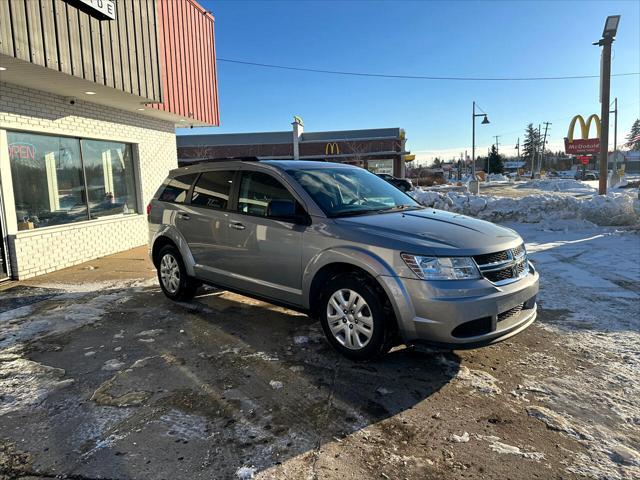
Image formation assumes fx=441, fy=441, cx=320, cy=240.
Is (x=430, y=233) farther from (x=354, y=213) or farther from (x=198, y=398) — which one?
(x=198, y=398)

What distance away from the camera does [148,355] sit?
14.1ft

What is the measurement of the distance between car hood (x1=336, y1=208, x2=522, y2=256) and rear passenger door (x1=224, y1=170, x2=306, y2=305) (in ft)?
2.14

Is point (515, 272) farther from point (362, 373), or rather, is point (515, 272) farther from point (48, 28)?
point (48, 28)

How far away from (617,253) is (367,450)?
818 centimetres

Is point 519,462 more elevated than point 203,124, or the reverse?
point 203,124

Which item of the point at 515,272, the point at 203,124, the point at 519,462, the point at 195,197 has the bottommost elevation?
the point at 519,462

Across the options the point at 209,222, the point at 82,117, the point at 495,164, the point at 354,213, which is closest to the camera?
the point at 354,213

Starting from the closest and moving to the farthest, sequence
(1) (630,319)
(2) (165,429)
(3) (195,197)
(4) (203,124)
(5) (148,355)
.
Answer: (2) (165,429) → (5) (148,355) → (1) (630,319) → (3) (195,197) → (4) (203,124)

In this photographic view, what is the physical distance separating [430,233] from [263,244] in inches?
69.8

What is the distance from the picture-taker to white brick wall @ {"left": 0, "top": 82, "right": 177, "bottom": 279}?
295 inches

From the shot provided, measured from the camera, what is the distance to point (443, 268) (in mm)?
3498

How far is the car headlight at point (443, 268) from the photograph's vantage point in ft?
11.4

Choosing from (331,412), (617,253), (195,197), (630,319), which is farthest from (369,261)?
(617,253)

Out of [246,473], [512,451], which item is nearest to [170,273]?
[246,473]
